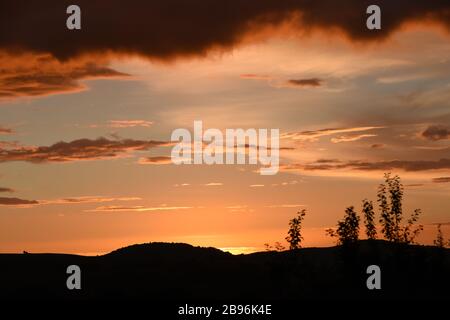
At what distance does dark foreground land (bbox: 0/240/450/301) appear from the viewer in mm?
98125

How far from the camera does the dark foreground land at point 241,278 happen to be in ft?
322

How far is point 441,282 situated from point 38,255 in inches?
2576

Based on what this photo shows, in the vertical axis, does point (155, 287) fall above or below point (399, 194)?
below

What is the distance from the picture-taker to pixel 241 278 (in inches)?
4363

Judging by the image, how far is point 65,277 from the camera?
111m

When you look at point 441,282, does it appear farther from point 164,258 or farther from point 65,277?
point 65,277
